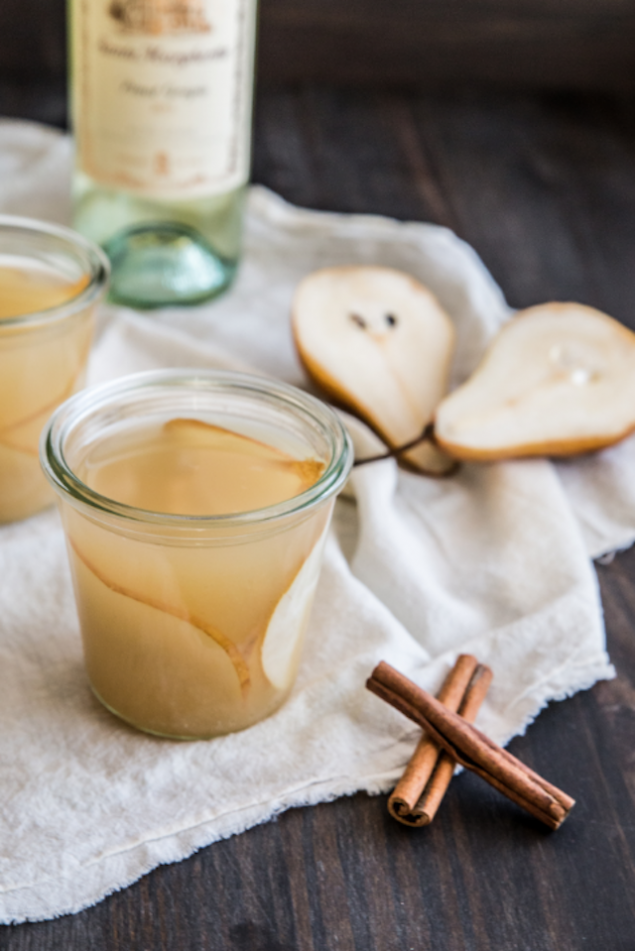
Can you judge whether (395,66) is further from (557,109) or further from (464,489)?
(464,489)

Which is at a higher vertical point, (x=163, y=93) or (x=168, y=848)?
(x=163, y=93)

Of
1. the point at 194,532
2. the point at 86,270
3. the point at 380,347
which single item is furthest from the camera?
the point at 380,347

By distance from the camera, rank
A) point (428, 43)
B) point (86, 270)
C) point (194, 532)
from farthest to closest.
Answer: point (428, 43)
point (86, 270)
point (194, 532)

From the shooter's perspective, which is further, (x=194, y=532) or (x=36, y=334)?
(x=36, y=334)

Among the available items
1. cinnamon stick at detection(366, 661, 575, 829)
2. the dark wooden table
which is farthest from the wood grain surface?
cinnamon stick at detection(366, 661, 575, 829)

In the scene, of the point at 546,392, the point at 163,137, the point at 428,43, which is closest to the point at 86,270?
the point at 163,137

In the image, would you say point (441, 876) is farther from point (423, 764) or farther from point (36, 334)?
point (36, 334)
